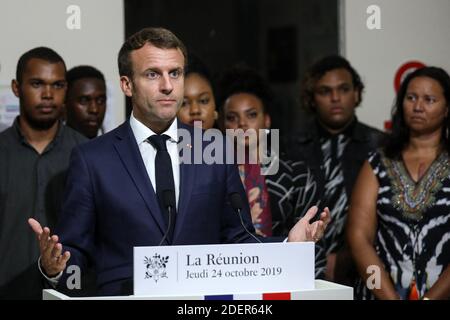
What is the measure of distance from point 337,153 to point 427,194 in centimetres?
59

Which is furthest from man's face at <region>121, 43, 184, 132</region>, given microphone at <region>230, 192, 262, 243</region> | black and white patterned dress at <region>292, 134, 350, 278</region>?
black and white patterned dress at <region>292, 134, 350, 278</region>

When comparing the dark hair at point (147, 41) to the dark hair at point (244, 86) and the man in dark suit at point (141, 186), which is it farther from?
the dark hair at point (244, 86)

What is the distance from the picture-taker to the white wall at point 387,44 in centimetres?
432

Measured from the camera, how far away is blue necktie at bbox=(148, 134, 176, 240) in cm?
255

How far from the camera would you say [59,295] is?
2.15m

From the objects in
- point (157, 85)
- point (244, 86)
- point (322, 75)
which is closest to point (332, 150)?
point (322, 75)

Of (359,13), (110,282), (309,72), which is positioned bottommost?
(110,282)

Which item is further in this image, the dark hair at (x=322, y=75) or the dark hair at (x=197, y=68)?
the dark hair at (x=322, y=75)

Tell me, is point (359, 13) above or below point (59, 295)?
above

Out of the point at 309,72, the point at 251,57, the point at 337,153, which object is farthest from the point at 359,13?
the point at 251,57

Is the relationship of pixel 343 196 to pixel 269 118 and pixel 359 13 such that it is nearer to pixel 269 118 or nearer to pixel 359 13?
pixel 269 118

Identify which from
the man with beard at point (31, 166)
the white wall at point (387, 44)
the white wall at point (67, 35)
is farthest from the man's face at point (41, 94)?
the white wall at point (387, 44)

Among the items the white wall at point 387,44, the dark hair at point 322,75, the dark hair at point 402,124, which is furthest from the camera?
the white wall at point 387,44

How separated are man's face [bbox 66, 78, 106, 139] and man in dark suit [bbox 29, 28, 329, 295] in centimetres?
88
